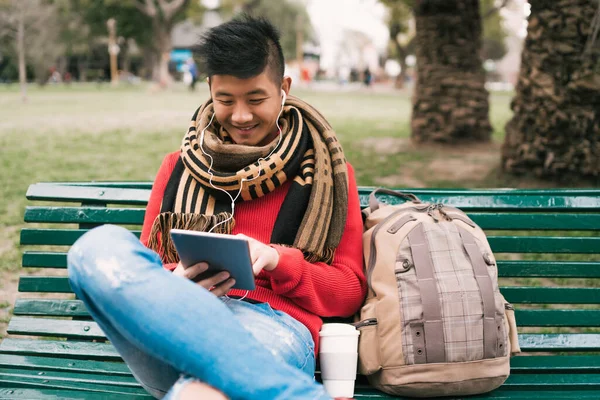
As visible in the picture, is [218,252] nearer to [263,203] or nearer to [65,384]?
[263,203]

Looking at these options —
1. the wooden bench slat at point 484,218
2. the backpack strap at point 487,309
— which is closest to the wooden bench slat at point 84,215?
the wooden bench slat at point 484,218

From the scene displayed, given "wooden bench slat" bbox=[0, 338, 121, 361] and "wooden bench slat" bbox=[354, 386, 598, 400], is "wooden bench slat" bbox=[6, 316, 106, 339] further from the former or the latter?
"wooden bench slat" bbox=[354, 386, 598, 400]

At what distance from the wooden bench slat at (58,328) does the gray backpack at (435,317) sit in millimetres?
1153

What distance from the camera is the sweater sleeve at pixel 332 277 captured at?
221 cm

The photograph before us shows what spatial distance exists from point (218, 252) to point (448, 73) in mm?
7464

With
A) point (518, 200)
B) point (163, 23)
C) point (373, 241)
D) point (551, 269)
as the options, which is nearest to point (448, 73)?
point (518, 200)

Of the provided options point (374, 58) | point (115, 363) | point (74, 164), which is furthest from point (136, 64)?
point (115, 363)

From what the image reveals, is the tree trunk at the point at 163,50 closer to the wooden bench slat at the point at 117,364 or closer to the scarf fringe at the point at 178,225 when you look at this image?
the wooden bench slat at the point at 117,364

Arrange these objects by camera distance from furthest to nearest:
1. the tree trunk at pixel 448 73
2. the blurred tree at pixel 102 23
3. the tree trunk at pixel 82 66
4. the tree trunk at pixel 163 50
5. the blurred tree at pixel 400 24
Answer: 1. the tree trunk at pixel 82 66
2. the blurred tree at pixel 102 23
3. the tree trunk at pixel 163 50
4. the blurred tree at pixel 400 24
5. the tree trunk at pixel 448 73

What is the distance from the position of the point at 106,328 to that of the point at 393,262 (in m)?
0.99

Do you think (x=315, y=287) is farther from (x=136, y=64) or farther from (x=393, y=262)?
(x=136, y=64)

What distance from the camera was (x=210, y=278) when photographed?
6.63ft

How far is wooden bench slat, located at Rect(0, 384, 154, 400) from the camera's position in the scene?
2.21 metres

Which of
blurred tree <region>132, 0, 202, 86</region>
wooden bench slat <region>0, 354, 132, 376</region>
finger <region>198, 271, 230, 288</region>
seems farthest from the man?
blurred tree <region>132, 0, 202, 86</region>
